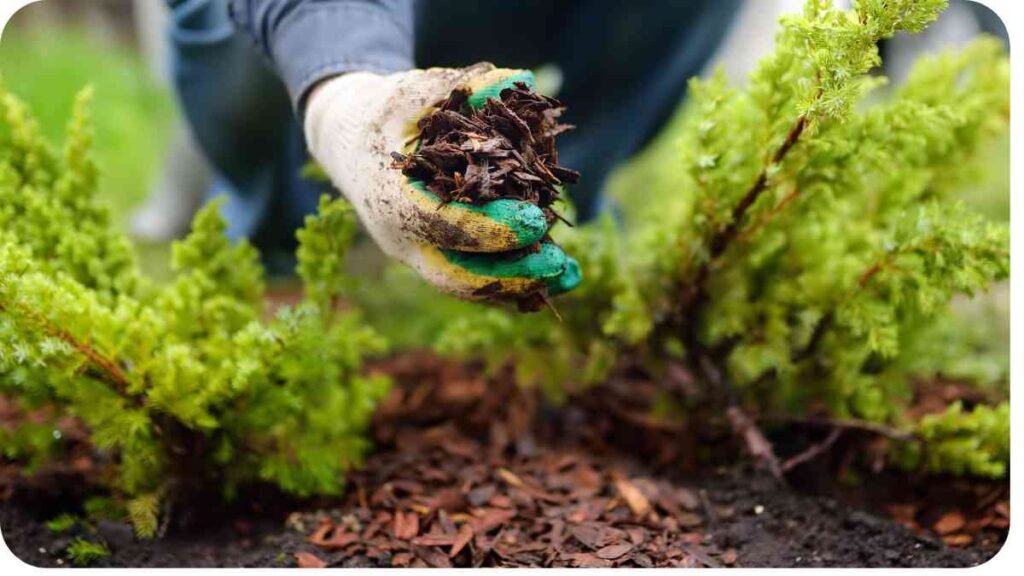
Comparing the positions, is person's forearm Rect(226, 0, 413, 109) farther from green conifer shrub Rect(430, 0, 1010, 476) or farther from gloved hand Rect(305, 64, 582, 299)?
green conifer shrub Rect(430, 0, 1010, 476)

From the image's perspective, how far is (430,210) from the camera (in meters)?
1.00

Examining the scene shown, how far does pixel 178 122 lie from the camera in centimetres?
289

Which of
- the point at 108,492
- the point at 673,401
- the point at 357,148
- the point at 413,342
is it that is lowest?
the point at 413,342

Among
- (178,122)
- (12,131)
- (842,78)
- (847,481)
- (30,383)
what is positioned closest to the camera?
(842,78)

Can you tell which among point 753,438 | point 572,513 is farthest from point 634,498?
point 753,438

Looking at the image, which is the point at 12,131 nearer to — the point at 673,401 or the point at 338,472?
the point at 338,472

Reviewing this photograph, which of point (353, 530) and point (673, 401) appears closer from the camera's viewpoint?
point (353, 530)

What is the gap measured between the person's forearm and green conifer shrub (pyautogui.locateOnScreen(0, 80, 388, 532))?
0.71 feet

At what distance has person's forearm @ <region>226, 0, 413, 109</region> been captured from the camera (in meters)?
1.27

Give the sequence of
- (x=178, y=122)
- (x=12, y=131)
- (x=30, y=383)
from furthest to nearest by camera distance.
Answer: (x=178, y=122)
(x=12, y=131)
(x=30, y=383)

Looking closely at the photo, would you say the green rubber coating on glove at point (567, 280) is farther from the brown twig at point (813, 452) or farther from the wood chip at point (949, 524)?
the wood chip at point (949, 524)

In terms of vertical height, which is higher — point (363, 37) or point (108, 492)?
point (363, 37)
